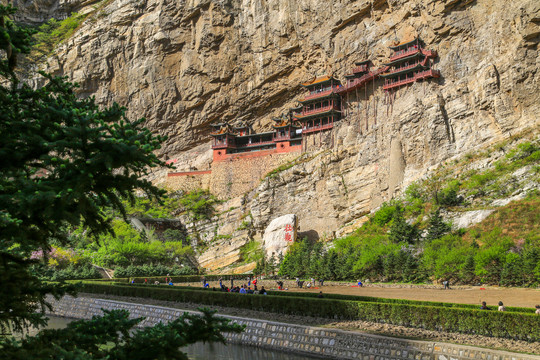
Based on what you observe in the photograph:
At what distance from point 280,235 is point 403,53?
24.3 metres

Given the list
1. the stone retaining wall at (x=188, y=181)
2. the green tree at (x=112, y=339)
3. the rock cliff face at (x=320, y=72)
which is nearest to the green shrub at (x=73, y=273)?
the rock cliff face at (x=320, y=72)

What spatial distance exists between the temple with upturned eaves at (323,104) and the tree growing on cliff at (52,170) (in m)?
45.9

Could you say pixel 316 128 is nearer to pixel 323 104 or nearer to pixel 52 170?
pixel 323 104

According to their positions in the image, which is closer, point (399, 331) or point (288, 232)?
point (399, 331)

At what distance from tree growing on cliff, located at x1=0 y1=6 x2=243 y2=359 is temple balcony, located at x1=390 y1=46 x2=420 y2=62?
47.0m

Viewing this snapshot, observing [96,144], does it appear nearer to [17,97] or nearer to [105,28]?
[17,97]

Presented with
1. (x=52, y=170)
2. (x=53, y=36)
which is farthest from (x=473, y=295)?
(x=53, y=36)

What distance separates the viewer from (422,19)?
50.5 metres

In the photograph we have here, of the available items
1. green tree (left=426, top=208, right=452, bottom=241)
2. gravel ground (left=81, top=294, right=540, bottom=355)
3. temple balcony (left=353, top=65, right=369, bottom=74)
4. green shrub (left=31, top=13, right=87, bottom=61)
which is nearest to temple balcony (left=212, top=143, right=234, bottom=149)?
temple balcony (left=353, top=65, right=369, bottom=74)

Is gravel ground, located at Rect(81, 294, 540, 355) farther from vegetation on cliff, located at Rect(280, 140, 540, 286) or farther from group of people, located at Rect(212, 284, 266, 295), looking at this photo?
vegetation on cliff, located at Rect(280, 140, 540, 286)

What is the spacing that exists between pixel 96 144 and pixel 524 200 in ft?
112

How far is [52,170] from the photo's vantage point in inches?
236

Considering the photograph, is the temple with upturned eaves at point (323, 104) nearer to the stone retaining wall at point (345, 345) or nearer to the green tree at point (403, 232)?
the green tree at point (403, 232)

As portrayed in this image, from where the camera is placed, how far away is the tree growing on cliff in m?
5.28
